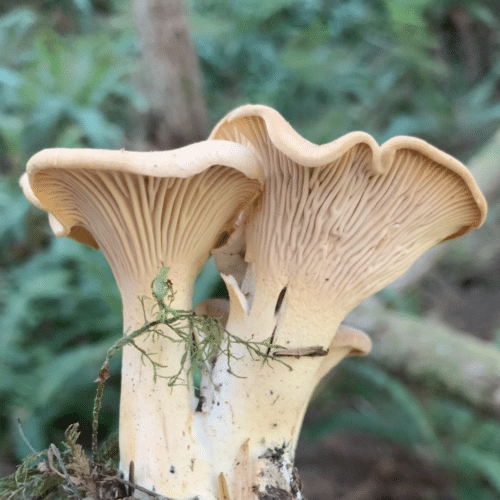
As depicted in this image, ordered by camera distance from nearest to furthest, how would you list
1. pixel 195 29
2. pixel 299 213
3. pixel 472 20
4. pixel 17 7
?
pixel 299 213 < pixel 195 29 < pixel 17 7 < pixel 472 20

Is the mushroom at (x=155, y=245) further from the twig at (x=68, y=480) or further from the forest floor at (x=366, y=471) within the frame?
the forest floor at (x=366, y=471)

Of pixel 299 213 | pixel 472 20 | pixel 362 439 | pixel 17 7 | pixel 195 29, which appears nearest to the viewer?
pixel 299 213

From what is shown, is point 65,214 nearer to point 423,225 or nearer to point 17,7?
point 423,225

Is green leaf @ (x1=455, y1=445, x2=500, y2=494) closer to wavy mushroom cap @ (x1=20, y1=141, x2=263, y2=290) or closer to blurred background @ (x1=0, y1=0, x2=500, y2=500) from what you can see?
blurred background @ (x1=0, y1=0, x2=500, y2=500)

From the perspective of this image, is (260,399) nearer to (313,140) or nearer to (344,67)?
(313,140)

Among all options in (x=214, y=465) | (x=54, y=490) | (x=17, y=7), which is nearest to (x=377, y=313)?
(x=214, y=465)
